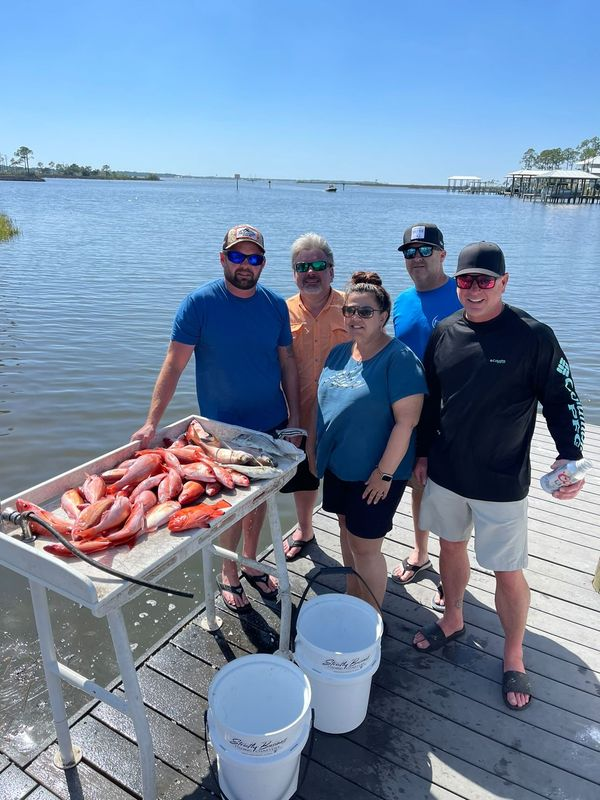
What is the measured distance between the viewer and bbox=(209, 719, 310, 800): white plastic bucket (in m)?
2.13

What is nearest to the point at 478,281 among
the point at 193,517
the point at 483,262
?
the point at 483,262

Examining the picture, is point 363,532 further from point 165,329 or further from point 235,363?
point 165,329

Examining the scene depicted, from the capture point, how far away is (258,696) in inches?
94.6

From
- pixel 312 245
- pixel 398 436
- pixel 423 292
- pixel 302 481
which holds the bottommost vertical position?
pixel 302 481

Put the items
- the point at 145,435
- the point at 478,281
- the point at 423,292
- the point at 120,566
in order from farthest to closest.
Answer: the point at 423,292 < the point at 145,435 < the point at 478,281 < the point at 120,566

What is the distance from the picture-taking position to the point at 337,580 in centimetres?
388

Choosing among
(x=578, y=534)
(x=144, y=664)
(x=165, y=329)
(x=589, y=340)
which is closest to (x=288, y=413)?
(x=144, y=664)

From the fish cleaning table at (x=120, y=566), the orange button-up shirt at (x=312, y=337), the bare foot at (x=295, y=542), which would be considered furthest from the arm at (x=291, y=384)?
the bare foot at (x=295, y=542)

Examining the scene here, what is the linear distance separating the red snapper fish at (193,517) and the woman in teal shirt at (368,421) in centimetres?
88

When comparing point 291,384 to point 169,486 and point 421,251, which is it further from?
point 169,486

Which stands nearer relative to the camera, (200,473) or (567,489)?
(200,473)

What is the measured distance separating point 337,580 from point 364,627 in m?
1.11

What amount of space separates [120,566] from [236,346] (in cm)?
154

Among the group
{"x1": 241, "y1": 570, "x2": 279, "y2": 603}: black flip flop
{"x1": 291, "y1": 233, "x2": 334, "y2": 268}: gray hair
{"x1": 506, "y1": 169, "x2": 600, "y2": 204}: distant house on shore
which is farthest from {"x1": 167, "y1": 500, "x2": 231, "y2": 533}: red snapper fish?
{"x1": 506, "y1": 169, "x2": 600, "y2": 204}: distant house on shore
